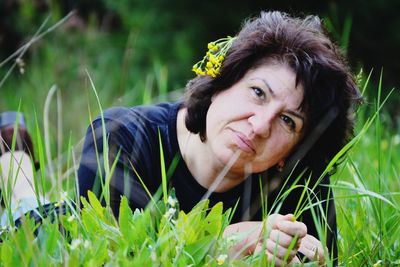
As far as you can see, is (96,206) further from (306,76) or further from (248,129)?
(306,76)

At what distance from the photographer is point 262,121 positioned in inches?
71.3

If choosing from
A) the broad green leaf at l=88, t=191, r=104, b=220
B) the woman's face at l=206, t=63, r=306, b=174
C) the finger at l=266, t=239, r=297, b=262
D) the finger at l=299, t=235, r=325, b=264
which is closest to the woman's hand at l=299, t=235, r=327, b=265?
the finger at l=299, t=235, r=325, b=264

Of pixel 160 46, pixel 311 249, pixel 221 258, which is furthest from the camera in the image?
pixel 160 46

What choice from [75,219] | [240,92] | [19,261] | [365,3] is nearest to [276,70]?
[240,92]

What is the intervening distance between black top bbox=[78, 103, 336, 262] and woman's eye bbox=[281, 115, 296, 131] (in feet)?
0.68

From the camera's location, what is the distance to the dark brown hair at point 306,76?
191 centimetres

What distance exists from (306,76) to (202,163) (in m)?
0.39

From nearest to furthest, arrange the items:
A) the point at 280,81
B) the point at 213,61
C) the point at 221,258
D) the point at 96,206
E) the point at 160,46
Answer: the point at 221,258, the point at 96,206, the point at 280,81, the point at 213,61, the point at 160,46

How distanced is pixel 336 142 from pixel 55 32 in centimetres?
312

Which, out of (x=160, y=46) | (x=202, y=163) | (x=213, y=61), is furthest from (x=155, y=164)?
(x=160, y=46)

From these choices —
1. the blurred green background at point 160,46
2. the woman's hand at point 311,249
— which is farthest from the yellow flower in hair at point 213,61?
the blurred green background at point 160,46

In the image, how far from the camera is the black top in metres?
1.97

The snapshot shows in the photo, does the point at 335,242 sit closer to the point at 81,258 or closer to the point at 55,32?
the point at 81,258

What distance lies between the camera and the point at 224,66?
2.00 metres
